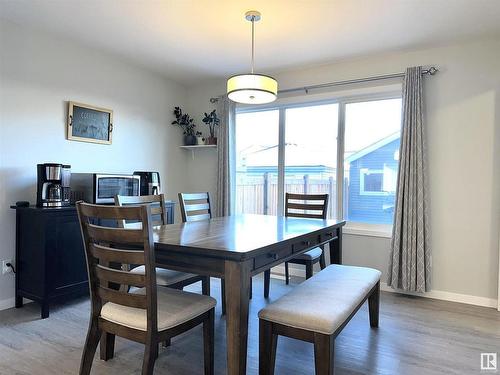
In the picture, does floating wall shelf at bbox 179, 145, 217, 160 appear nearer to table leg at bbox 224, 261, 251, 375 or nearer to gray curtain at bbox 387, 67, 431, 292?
gray curtain at bbox 387, 67, 431, 292

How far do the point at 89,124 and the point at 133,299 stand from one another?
245cm

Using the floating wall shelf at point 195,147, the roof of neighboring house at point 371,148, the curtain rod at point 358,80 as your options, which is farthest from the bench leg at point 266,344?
the floating wall shelf at point 195,147

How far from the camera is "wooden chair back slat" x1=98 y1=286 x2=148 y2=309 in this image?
153cm

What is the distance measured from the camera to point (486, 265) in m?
3.05

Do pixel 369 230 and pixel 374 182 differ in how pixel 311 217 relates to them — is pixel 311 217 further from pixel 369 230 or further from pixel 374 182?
pixel 374 182

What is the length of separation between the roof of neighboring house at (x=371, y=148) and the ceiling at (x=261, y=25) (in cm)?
85

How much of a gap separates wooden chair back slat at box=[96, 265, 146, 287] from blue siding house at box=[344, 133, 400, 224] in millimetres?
2766

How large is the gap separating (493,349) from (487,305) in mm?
956

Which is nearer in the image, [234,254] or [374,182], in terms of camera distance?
[234,254]

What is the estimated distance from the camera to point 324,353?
1.58 meters

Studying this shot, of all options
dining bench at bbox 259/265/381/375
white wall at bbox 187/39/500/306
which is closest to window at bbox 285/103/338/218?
white wall at bbox 187/39/500/306

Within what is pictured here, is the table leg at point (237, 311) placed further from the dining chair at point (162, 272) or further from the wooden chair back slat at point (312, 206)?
the wooden chair back slat at point (312, 206)

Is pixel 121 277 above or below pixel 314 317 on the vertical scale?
above

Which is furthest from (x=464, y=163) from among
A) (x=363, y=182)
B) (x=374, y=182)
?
(x=363, y=182)
